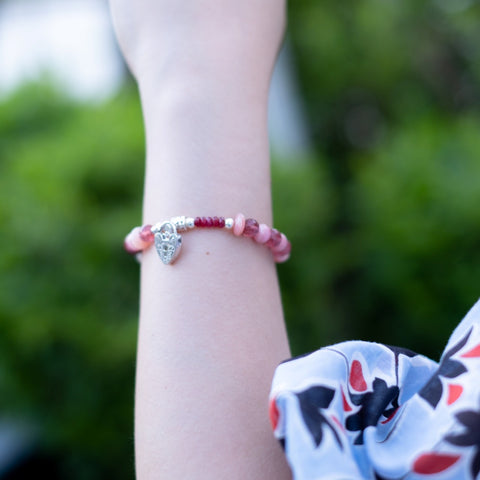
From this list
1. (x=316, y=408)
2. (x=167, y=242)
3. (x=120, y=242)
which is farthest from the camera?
(x=120, y=242)

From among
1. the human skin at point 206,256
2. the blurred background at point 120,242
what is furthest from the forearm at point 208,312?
the blurred background at point 120,242

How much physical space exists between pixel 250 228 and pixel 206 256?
0.05 metres

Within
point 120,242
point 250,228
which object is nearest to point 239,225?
point 250,228

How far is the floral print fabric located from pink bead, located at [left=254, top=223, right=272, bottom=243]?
0.14 metres

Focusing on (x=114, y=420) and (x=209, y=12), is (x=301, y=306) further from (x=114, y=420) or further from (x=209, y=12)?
(x=209, y=12)

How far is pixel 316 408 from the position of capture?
21.3 inches

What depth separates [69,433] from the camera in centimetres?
212

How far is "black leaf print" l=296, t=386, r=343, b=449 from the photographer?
1.71ft

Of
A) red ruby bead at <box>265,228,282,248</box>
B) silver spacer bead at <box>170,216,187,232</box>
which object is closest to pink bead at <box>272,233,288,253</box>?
red ruby bead at <box>265,228,282,248</box>

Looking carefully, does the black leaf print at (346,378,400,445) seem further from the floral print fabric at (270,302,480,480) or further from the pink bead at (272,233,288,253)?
the pink bead at (272,233,288,253)

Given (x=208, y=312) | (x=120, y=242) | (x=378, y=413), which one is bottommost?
(x=378, y=413)

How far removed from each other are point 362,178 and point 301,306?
50cm

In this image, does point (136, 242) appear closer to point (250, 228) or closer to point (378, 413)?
point (250, 228)

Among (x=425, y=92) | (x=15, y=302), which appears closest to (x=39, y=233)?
(x=15, y=302)
